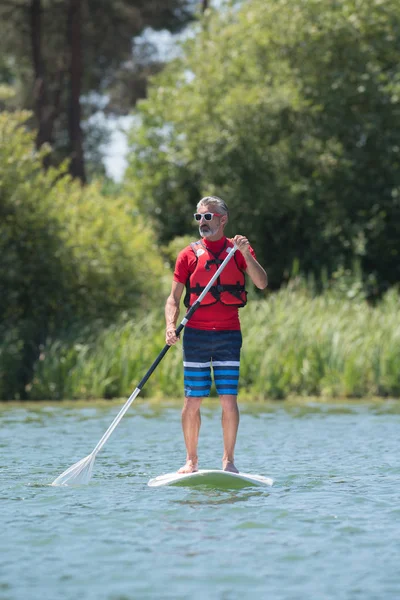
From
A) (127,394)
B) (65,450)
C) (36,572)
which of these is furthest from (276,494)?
(127,394)

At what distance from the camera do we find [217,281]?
359 inches

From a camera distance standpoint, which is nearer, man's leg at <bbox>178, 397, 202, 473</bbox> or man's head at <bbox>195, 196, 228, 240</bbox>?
man's head at <bbox>195, 196, 228, 240</bbox>

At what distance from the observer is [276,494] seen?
8.91 metres

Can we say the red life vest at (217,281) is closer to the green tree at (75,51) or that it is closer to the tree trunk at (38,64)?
the green tree at (75,51)

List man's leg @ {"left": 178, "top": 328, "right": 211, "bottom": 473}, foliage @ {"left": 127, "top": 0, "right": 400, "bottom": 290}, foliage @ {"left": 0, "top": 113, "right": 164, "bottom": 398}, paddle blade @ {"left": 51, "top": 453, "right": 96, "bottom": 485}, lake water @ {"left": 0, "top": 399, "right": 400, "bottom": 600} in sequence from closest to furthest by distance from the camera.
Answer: lake water @ {"left": 0, "top": 399, "right": 400, "bottom": 600}
man's leg @ {"left": 178, "top": 328, "right": 211, "bottom": 473}
paddle blade @ {"left": 51, "top": 453, "right": 96, "bottom": 485}
foliage @ {"left": 0, "top": 113, "right": 164, "bottom": 398}
foliage @ {"left": 127, "top": 0, "right": 400, "bottom": 290}

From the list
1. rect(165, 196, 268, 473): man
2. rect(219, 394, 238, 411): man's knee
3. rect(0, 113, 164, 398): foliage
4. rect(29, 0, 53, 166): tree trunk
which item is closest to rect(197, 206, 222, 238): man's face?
rect(165, 196, 268, 473): man

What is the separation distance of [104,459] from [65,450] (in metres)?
0.86

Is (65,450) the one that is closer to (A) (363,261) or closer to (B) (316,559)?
(B) (316,559)

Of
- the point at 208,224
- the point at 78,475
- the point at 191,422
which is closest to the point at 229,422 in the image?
the point at 191,422

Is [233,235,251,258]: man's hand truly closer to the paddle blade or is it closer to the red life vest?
the red life vest

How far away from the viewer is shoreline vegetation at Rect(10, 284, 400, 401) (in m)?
18.6

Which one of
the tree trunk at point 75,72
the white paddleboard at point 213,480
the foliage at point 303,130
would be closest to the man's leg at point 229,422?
the white paddleboard at point 213,480

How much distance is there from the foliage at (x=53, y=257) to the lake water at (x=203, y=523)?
7.66 m

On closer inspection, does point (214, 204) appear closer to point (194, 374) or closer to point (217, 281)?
point (217, 281)
